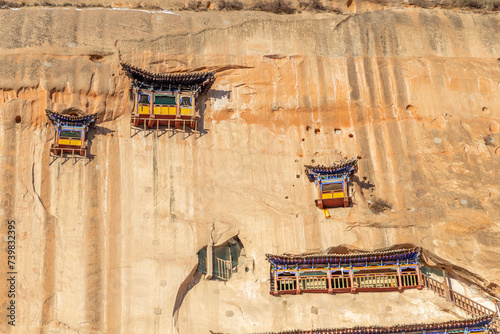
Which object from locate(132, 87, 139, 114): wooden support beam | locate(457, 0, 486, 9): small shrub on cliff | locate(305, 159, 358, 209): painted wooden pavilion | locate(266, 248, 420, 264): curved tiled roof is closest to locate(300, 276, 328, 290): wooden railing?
locate(266, 248, 420, 264): curved tiled roof

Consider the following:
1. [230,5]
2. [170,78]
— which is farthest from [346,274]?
[230,5]

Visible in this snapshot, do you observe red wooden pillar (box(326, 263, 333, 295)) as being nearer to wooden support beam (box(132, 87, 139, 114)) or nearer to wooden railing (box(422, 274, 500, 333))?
wooden railing (box(422, 274, 500, 333))

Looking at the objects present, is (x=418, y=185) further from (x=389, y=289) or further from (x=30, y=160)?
(x=30, y=160)

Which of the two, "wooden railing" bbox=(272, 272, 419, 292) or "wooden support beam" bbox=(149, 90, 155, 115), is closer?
"wooden railing" bbox=(272, 272, 419, 292)

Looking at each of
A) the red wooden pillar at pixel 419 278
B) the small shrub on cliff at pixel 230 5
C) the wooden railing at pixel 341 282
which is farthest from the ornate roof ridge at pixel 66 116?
the red wooden pillar at pixel 419 278

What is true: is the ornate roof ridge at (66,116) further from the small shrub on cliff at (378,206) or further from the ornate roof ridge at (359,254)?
the small shrub on cliff at (378,206)

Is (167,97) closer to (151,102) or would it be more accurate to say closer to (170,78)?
(151,102)

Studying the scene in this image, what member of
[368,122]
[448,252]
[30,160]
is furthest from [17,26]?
[448,252]
